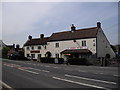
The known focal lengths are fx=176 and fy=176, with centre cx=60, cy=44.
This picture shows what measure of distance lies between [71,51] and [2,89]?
1346 inches

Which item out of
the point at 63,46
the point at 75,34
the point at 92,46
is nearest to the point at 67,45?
the point at 63,46

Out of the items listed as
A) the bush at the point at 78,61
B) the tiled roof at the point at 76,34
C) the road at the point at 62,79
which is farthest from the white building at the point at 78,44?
the road at the point at 62,79

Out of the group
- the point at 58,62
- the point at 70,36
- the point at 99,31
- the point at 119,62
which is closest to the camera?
the point at 119,62

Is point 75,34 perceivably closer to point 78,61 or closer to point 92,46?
point 92,46

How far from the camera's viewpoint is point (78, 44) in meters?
43.0

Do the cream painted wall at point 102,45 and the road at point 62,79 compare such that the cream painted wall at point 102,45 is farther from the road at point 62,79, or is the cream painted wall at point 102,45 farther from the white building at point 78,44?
the road at point 62,79

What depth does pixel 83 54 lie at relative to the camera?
40875 mm

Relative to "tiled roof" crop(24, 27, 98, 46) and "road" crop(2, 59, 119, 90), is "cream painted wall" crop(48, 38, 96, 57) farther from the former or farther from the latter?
"road" crop(2, 59, 119, 90)

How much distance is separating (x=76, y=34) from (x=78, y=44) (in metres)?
Answer: 3.41

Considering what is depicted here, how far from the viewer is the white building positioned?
39.9 meters

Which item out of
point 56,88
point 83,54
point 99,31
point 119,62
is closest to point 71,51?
point 83,54

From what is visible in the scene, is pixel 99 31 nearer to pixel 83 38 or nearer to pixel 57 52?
pixel 83 38

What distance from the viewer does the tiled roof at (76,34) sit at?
136 ft

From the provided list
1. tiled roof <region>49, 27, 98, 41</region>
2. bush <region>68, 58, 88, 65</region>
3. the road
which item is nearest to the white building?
tiled roof <region>49, 27, 98, 41</region>
